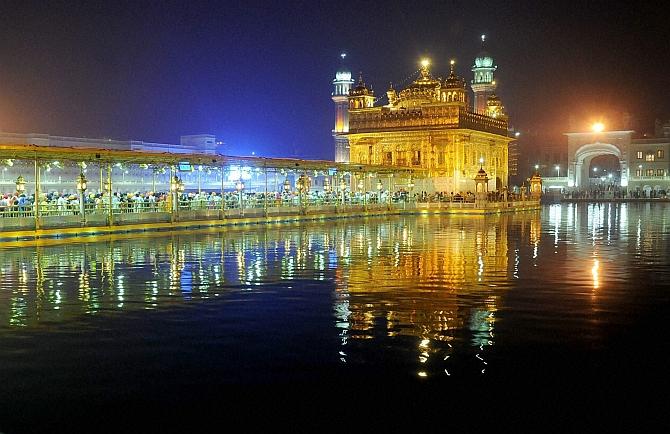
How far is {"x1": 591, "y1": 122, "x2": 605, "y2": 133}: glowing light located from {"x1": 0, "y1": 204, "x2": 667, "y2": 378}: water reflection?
74.3 meters

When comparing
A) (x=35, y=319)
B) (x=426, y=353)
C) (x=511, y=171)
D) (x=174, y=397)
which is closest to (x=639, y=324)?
(x=426, y=353)

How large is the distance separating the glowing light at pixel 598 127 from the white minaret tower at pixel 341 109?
32.9m

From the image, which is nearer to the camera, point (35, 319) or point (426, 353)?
point (426, 353)

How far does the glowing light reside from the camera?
96.2 meters

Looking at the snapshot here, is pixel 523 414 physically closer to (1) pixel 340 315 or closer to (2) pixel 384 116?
(1) pixel 340 315

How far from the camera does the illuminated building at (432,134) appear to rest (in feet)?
193

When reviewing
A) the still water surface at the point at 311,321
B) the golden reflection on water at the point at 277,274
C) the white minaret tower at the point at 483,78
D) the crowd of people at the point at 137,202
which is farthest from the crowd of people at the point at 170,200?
the white minaret tower at the point at 483,78

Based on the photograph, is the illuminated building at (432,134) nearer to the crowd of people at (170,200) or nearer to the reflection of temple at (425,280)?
the crowd of people at (170,200)

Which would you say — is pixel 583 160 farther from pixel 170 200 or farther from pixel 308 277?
pixel 308 277

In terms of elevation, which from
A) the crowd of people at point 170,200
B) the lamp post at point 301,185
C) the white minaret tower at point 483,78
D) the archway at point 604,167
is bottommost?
the crowd of people at point 170,200

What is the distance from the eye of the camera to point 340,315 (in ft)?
35.6

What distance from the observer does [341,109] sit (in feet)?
311

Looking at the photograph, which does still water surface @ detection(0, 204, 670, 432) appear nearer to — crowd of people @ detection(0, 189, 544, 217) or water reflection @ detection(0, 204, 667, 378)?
water reflection @ detection(0, 204, 667, 378)

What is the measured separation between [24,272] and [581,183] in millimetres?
90806
